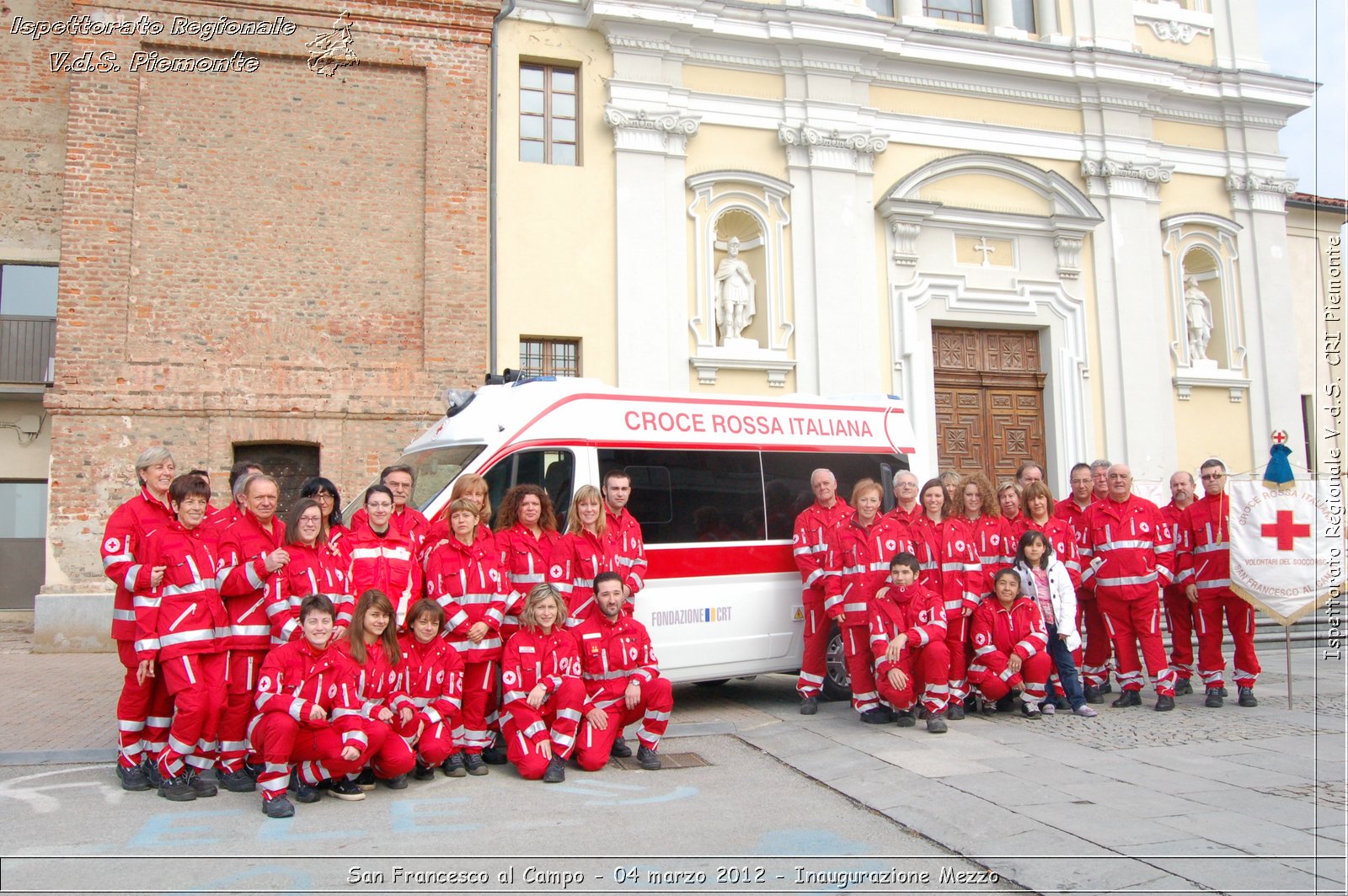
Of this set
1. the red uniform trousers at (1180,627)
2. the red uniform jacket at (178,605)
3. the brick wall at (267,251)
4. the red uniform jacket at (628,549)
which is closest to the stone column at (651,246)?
the brick wall at (267,251)

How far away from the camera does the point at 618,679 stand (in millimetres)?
6633

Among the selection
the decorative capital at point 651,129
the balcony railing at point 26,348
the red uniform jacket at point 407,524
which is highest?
the decorative capital at point 651,129

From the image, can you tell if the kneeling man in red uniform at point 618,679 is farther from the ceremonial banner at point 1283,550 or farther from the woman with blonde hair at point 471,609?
the ceremonial banner at point 1283,550

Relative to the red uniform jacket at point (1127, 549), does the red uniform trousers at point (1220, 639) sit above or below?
below

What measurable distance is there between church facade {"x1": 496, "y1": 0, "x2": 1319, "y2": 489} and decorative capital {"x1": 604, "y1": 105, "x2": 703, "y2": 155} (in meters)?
0.04

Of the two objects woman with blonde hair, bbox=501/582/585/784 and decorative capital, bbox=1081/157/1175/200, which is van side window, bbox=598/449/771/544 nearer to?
woman with blonde hair, bbox=501/582/585/784

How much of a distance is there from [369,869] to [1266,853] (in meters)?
4.07

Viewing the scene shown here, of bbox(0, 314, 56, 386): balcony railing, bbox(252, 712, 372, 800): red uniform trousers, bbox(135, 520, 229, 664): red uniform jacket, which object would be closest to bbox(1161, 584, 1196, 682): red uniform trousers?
bbox(252, 712, 372, 800): red uniform trousers

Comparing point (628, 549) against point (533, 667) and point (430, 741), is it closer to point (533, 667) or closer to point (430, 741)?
point (533, 667)

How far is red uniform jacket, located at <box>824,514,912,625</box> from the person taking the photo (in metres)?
7.96

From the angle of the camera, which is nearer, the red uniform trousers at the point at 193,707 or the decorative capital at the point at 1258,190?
the red uniform trousers at the point at 193,707

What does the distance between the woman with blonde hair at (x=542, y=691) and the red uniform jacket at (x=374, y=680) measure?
69cm

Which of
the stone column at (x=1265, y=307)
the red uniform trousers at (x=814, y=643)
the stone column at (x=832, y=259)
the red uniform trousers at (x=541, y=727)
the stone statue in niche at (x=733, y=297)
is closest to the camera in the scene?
the red uniform trousers at (x=541, y=727)

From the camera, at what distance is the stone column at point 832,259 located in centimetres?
1548
